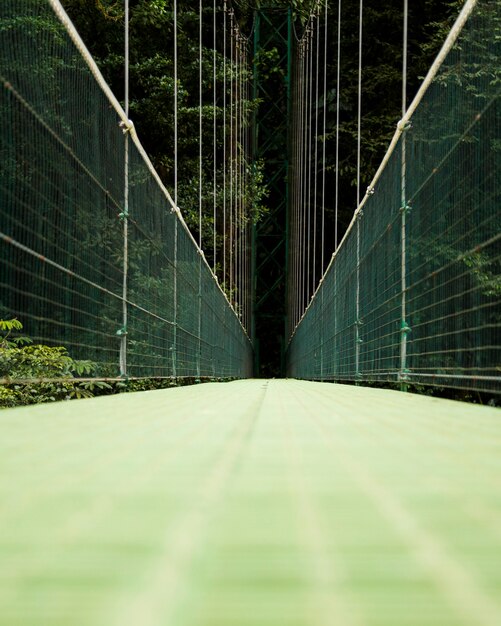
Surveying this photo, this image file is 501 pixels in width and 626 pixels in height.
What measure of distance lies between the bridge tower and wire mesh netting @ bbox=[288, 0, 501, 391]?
18.1 m

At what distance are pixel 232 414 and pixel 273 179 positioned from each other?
2138cm

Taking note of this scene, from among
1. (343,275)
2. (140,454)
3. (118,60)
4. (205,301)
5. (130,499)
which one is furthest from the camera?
(118,60)

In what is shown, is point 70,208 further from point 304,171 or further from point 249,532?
point 304,171

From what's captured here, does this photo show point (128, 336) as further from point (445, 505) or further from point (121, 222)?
point (445, 505)

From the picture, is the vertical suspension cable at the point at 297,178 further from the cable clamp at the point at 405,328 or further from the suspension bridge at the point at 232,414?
the cable clamp at the point at 405,328

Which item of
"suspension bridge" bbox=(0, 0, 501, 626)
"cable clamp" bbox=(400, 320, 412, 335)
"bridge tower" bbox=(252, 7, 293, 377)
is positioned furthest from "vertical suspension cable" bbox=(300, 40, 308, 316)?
"cable clamp" bbox=(400, 320, 412, 335)

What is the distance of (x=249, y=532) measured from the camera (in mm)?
616

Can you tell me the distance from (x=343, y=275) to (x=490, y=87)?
508 cm

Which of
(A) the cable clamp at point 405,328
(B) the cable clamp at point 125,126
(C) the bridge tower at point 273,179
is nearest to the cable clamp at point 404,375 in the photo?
(A) the cable clamp at point 405,328

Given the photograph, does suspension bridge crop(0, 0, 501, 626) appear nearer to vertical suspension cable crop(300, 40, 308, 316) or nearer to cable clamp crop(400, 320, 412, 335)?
cable clamp crop(400, 320, 412, 335)

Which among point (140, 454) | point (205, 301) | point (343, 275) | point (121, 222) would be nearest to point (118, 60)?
point (205, 301)

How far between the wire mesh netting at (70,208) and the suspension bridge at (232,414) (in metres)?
0.01

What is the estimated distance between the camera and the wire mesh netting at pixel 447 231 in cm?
247

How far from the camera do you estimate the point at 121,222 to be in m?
→ 3.80
